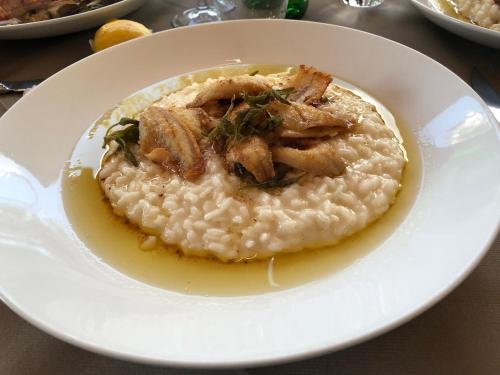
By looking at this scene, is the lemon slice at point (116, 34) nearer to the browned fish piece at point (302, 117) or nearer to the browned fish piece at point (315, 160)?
the browned fish piece at point (302, 117)

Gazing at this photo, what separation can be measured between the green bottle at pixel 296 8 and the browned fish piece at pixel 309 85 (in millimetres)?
1351

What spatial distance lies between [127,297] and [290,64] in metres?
1.71

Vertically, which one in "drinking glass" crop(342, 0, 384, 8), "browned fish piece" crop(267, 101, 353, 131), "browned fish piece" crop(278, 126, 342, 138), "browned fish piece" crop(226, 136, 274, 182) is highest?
"drinking glass" crop(342, 0, 384, 8)

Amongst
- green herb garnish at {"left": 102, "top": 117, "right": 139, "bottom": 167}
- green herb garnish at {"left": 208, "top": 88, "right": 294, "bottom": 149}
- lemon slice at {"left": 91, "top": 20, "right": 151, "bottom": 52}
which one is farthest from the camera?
lemon slice at {"left": 91, "top": 20, "right": 151, "bottom": 52}

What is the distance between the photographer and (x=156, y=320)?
1.34 metres

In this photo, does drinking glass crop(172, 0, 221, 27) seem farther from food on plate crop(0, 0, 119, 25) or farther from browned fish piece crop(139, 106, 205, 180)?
browned fish piece crop(139, 106, 205, 180)

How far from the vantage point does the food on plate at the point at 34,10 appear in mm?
3379

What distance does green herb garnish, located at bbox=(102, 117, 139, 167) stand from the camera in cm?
221

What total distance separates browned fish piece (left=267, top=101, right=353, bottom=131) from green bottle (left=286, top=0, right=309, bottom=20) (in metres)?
1.58

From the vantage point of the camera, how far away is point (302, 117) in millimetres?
2107

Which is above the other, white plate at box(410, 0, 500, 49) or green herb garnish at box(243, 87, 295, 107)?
white plate at box(410, 0, 500, 49)

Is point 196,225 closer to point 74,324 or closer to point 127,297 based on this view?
point 127,297

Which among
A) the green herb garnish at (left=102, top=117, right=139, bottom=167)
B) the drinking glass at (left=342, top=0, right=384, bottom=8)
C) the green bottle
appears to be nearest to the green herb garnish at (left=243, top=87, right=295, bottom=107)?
the green herb garnish at (left=102, top=117, right=139, bottom=167)

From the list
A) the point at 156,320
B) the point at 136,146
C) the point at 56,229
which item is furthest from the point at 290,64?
the point at 156,320
